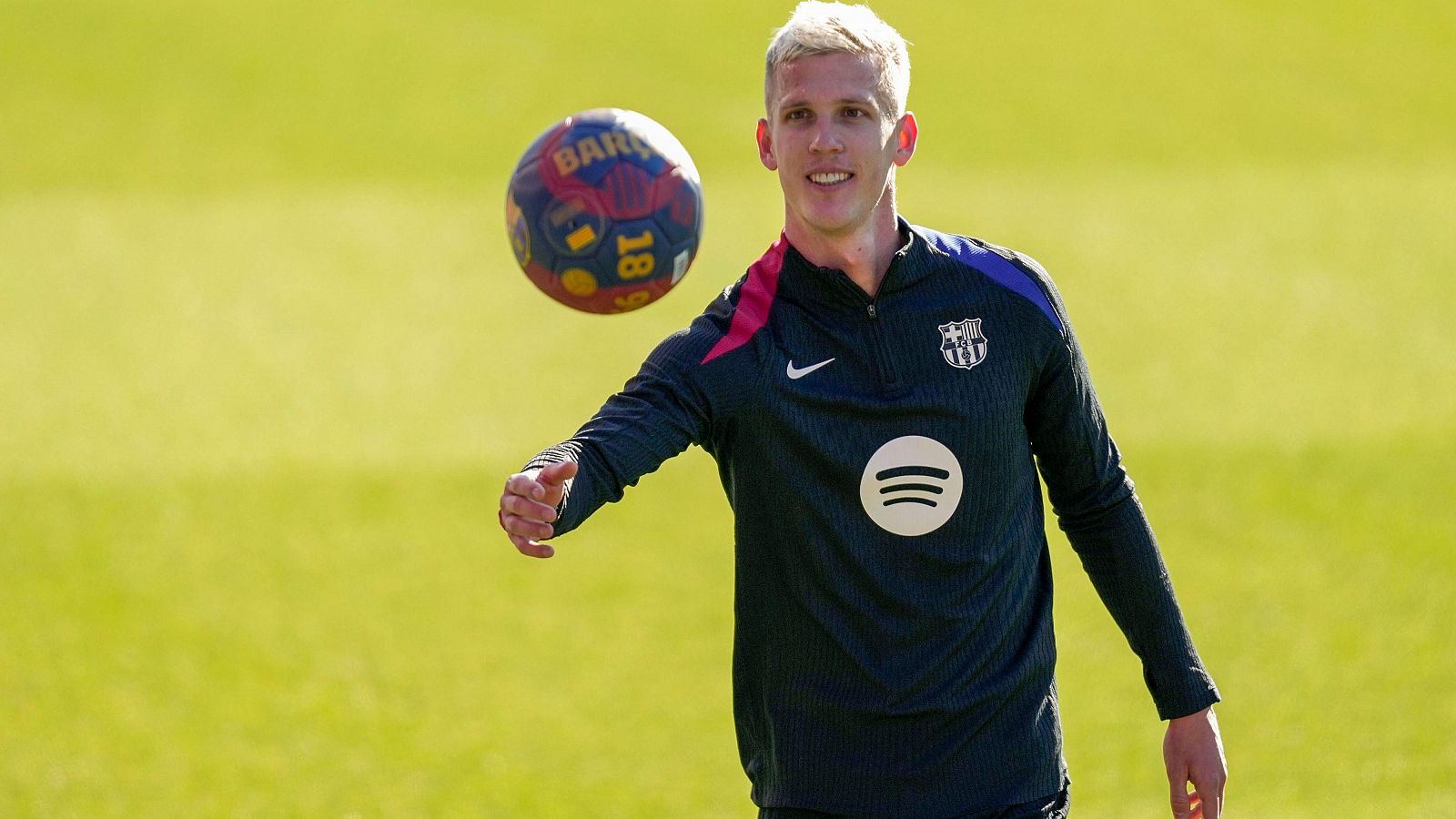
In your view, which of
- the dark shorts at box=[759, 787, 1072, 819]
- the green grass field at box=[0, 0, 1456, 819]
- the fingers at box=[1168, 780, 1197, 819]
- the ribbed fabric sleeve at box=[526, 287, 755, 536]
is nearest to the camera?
the ribbed fabric sleeve at box=[526, 287, 755, 536]

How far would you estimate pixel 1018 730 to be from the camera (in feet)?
12.3

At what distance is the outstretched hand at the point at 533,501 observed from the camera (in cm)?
316

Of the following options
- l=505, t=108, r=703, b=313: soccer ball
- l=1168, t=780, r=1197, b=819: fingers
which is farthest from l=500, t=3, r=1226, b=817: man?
l=505, t=108, r=703, b=313: soccer ball

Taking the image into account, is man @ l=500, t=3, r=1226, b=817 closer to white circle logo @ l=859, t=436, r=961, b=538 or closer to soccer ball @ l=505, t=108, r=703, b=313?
white circle logo @ l=859, t=436, r=961, b=538

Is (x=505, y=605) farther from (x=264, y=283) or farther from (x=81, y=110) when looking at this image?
(x=81, y=110)

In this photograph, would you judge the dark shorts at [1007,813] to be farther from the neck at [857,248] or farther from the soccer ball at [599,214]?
the soccer ball at [599,214]

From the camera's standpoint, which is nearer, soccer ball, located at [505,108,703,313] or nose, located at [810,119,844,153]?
nose, located at [810,119,844,153]

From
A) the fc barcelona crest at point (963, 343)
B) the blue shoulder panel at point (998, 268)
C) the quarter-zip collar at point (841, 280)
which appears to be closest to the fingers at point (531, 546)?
the quarter-zip collar at point (841, 280)

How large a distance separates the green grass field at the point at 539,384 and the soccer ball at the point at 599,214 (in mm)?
4328

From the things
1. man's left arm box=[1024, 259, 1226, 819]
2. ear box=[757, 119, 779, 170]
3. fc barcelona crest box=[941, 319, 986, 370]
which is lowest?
man's left arm box=[1024, 259, 1226, 819]

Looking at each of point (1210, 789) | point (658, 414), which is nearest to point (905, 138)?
point (658, 414)

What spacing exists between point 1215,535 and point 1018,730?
24.3 ft

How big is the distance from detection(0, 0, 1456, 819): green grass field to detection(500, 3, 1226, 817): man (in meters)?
4.42

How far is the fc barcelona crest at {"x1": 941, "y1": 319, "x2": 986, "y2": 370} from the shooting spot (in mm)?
3725
